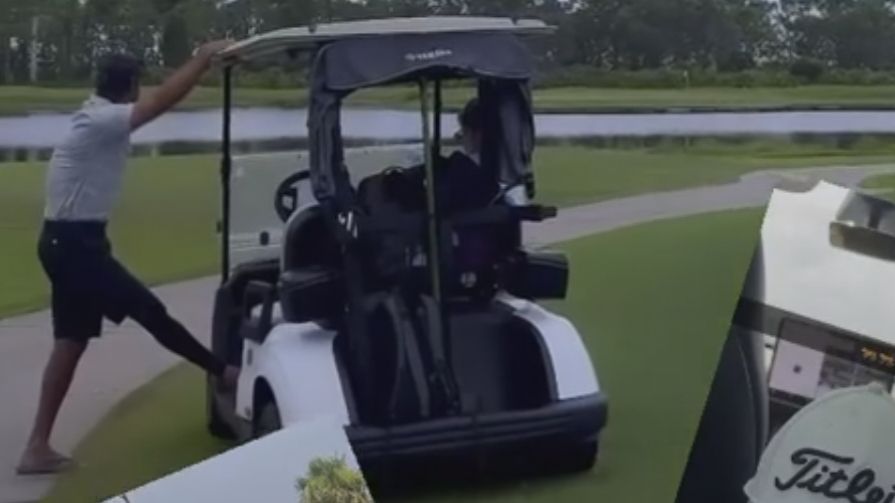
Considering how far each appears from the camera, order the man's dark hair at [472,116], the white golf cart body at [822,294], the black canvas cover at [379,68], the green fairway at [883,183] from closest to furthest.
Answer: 1. the white golf cart body at [822,294]
2. the green fairway at [883,183]
3. the black canvas cover at [379,68]
4. the man's dark hair at [472,116]

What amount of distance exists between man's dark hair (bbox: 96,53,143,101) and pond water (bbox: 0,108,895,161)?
6.0 inches

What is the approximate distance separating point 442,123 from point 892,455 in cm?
409

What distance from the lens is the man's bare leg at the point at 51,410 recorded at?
569 cm

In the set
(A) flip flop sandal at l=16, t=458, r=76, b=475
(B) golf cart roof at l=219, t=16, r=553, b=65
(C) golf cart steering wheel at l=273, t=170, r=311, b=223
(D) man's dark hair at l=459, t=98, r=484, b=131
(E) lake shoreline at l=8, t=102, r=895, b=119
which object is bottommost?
(A) flip flop sandal at l=16, t=458, r=76, b=475

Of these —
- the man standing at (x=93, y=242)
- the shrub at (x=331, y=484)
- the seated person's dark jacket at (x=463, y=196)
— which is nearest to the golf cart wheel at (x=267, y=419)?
the man standing at (x=93, y=242)

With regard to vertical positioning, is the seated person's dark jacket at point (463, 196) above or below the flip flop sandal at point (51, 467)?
above

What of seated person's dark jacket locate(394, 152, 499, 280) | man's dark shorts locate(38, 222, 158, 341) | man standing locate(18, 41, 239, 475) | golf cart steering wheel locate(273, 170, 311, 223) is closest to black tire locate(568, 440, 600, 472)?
seated person's dark jacket locate(394, 152, 499, 280)

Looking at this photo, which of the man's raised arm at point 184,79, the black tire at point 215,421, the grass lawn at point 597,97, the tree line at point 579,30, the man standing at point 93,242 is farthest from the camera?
the black tire at point 215,421

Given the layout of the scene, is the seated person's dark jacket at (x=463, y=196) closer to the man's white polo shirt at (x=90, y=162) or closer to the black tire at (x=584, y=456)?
the black tire at (x=584, y=456)

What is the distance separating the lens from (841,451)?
1.86 m

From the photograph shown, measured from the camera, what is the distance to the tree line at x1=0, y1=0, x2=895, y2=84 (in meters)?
4.02

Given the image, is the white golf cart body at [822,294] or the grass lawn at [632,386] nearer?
the white golf cart body at [822,294]

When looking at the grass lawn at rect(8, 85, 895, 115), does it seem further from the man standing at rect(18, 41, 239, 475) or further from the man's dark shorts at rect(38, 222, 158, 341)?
the man's dark shorts at rect(38, 222, 158, 341)

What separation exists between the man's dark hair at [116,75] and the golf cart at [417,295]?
0.94ft
